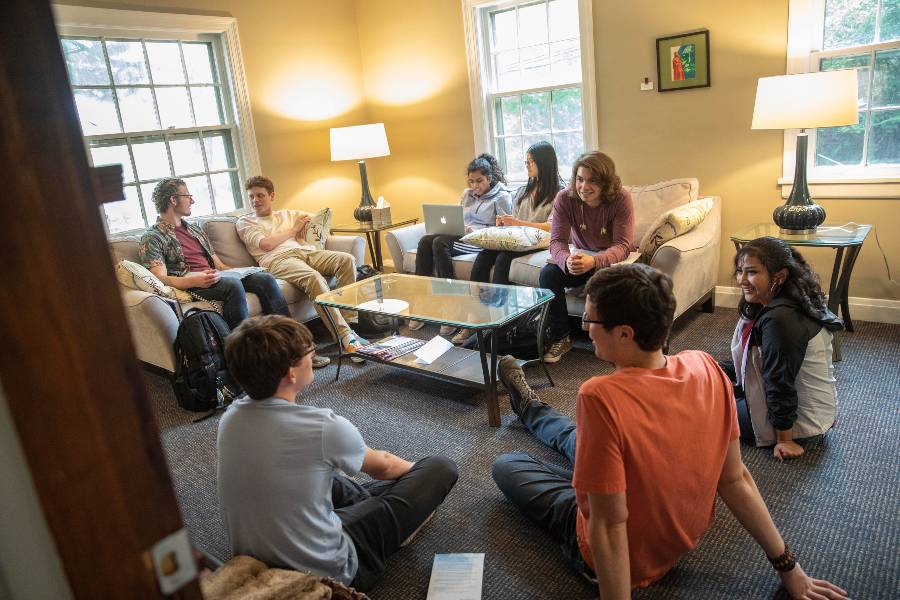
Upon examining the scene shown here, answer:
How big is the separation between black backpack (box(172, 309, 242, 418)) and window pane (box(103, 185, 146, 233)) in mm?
1403

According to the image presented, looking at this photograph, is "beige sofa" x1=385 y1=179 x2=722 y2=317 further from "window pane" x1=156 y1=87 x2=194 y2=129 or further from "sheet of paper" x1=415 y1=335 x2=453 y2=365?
"window pane" x1=156 y1=87 x2=194 y2=129

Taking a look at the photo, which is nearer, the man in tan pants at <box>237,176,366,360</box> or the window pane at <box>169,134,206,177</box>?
the man in tan pants at <box>237,176,366,360</box>

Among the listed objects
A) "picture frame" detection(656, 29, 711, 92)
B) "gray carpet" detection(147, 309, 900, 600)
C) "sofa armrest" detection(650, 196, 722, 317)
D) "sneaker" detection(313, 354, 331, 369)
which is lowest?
"gray carpet" detection(147, 309, 900, 600)

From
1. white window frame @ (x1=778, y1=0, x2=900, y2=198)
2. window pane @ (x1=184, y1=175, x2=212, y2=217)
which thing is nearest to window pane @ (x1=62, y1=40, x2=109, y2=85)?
window pane @ (x1=184, y1=175, x2=212, y2=217)

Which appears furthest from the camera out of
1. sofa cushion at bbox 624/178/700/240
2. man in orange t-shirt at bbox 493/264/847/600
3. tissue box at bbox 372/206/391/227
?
tissue box at bbox 372/206/391/227

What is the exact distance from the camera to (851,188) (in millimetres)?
3484

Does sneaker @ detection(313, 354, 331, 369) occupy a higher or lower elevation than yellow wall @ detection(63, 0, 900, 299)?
lower

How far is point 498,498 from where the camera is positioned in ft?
7.27

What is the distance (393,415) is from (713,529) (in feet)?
4.82

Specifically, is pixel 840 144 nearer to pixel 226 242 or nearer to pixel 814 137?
pixel 814 137

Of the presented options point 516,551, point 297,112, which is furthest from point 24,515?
point 297,112

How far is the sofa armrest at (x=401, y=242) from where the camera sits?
15.1 ft

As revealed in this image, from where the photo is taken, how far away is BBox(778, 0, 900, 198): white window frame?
11.1 ft

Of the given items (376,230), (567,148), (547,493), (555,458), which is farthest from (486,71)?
(547,493)
